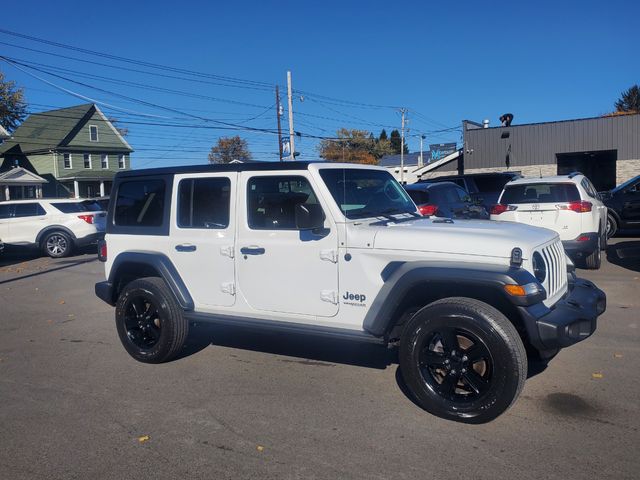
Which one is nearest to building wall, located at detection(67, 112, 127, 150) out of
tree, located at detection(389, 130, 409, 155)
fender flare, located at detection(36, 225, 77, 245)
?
fender flare, located at detection(36, 225, 77, 245)

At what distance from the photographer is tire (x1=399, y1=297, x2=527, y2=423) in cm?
380

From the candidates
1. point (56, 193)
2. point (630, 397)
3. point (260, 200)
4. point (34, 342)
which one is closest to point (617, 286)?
point (630, 397)

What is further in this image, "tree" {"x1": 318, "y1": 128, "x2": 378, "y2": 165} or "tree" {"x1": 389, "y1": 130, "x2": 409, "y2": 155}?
"tree" {"x1": 389, "y1": 130, "x2": 409, "y2": 155}

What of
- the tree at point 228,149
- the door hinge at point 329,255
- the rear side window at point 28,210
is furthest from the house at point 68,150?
the door hinge at point 329,255

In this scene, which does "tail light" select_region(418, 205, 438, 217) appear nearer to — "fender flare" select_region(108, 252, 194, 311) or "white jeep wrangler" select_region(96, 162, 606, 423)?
"white jeep wrangler" select_region(96, 162, 606, 423)

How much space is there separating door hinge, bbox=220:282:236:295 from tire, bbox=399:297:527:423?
65.4 inches

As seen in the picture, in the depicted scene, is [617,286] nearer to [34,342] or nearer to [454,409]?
[454,409]

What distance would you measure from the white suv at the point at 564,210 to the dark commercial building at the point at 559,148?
57.1ft

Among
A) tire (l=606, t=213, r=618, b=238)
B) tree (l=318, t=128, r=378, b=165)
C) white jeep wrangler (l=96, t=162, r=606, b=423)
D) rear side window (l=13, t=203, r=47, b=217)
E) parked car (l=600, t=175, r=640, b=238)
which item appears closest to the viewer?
white jeep wrangler (l=96, t=162, r=606, b=423)

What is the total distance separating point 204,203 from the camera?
5250 mm

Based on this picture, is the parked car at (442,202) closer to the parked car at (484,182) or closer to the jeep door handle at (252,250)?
the parked car at (484,182)

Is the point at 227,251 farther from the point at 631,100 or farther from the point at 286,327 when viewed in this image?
the point at 631,100

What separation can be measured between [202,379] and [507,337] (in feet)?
9.23

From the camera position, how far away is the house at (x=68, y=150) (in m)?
41.6
